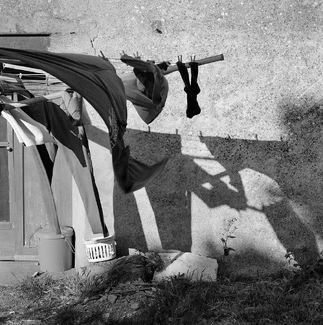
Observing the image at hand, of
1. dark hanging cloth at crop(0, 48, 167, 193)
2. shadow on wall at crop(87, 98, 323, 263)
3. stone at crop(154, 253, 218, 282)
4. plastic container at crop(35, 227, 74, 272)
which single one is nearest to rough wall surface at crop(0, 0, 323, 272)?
shadow on wall at crop(87, 98, 323, 263)

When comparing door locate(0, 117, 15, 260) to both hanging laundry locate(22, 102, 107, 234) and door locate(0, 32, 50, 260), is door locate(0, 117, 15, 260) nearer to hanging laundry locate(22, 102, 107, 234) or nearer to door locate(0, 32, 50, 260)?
door locate(0, 32, 50, 260)

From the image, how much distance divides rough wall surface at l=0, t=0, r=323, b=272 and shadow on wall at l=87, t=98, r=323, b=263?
10mm

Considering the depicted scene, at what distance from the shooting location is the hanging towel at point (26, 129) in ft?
16.3

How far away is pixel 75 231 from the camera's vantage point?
23.1ft

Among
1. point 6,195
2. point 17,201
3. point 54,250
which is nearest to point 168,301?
point 54,250

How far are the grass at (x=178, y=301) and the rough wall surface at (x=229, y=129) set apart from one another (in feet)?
1.78

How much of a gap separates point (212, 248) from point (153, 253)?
2.07 ft

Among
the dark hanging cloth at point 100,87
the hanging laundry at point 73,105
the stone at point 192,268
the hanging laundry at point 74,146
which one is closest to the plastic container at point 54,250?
the hanging laundry at point 74,146

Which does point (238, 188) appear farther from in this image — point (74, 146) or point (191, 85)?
point (74, 146)

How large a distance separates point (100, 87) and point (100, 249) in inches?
98.2

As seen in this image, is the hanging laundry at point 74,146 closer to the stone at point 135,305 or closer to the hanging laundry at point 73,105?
the hanging laundry at point 73,105

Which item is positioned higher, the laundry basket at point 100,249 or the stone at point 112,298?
the laundry basket at point 100,249

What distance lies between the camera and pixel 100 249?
21.1ft

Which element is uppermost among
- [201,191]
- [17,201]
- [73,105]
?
[73,105]
